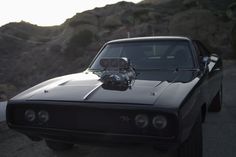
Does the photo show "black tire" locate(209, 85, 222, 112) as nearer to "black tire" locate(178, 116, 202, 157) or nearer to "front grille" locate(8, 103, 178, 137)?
"black tire" locate(178, 116, 202, 157)

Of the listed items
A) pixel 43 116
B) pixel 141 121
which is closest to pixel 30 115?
pixel 43 116

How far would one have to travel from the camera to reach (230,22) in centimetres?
2930

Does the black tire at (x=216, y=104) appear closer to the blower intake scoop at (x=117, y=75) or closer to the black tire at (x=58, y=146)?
the blower intake scoop at (x=117, y=75)

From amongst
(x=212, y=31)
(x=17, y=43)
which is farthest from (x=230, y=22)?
(x=17, y=43)

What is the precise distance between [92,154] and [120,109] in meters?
1.39

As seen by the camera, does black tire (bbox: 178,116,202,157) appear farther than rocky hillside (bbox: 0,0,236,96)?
No

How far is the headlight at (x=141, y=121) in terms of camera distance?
329cm

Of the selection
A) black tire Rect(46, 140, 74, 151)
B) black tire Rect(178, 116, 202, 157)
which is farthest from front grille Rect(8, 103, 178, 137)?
black tire Rect(46, 140, 74, 151)

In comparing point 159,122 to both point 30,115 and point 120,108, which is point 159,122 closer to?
point 120,108

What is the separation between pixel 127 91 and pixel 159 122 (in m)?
0.49

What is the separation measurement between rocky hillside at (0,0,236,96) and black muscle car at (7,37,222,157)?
1563 cm

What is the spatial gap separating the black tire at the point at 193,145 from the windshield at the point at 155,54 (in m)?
0.98

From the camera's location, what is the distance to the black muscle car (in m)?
3.25

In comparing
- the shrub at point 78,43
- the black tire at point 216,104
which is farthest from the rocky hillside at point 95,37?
the black tire at point 216,104
